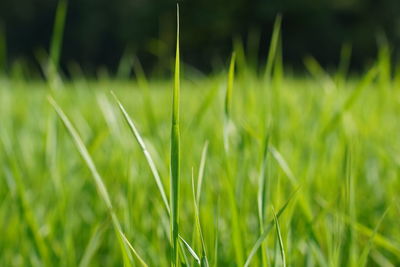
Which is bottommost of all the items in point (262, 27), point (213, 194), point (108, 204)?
point (262, 27)

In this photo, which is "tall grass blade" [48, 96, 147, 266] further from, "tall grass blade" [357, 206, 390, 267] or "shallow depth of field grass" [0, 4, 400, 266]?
"tall grass blade" [357, 206, 390, 267]

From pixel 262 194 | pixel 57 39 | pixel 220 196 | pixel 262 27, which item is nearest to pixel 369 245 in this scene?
pixel 262 194

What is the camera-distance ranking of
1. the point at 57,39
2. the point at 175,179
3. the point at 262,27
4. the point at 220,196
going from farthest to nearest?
1. the point at 262,27
2. the point at 57,39
3. the point at 220,196
4. the point at 175,179

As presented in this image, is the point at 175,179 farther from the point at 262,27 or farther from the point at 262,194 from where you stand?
the point at 262,27

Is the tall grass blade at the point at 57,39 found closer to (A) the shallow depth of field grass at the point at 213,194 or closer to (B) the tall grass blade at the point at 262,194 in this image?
(A) the shallow depth of field grass at the point at 213,194

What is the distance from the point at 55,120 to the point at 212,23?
12.2 metres

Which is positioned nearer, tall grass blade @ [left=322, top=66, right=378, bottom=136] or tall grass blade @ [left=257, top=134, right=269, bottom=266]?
tall grass blade @ [left=257, top=134, right=269, bottom=266]

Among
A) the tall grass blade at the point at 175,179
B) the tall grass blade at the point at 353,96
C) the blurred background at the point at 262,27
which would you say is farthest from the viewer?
the blurred background at the point at 262,27

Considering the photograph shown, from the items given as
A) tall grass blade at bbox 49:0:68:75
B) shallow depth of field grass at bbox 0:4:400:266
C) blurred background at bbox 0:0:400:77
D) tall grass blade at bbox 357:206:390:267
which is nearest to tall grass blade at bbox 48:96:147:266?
shallow depth of field grass at bbox 0:4:400:266

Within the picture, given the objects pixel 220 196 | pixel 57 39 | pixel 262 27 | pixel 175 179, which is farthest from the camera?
pixel 262 27

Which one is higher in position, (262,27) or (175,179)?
(175,179)

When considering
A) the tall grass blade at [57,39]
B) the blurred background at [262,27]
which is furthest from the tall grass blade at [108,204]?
the blurred background at [262,27]

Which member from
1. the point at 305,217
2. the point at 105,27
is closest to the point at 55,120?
the point at 305,217

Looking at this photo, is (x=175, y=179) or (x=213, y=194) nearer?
(x=175, y=179)
